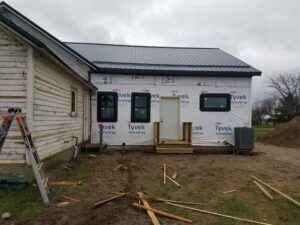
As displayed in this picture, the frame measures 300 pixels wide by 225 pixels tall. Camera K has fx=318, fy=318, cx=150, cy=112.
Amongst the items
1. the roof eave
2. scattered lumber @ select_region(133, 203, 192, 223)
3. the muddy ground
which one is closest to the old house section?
the muddy ground

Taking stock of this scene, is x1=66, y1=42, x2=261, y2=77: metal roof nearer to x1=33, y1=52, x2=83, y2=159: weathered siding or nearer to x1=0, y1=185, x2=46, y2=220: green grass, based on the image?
x1=33, y1=52, x2=83, y2=159: weathered siding

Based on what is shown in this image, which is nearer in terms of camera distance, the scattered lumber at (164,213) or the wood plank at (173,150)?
the scattered lumber at (164,213)

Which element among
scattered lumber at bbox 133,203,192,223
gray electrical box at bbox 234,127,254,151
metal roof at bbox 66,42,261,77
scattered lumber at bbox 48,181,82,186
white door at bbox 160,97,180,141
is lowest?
scattered lumber at bbox 133,203,192,223

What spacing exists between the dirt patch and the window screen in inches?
417

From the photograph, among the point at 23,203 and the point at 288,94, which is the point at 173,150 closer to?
the point at 23,203

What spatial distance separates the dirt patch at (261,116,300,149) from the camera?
18.5 meters

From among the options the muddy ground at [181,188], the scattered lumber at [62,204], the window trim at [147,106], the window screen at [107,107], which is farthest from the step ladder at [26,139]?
the window trim at [147,106]

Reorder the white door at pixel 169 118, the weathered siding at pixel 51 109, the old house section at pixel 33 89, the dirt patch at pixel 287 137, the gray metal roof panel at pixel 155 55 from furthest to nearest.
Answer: the dirt patch at pixel 287 137
the gray metal roof panel at pixel 155 55
the white door at pixel 169 118
the weathered siding at pixel 51 109
the old house section at pixel 33 89

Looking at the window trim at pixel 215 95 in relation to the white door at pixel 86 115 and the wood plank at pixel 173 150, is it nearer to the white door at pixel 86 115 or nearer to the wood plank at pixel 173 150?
the wood plank at pixel 173 150

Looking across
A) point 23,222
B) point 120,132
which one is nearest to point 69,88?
point 120,132

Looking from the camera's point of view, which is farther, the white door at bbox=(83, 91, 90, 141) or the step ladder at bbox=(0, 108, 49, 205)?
the white door at bbox=(83, 91, 90, 141)

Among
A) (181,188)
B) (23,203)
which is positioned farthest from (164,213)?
(23,203)

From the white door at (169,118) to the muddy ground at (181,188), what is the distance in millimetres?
2383

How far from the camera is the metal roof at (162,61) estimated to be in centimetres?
1334
